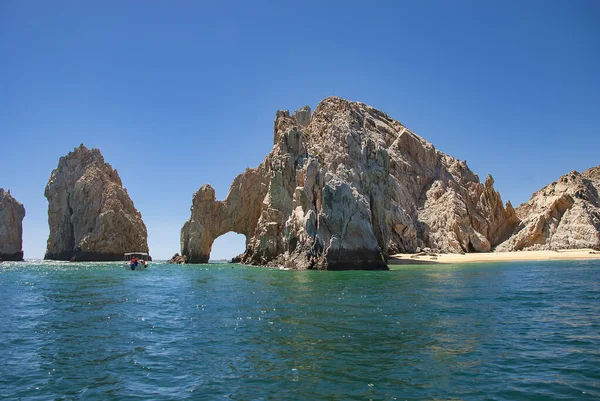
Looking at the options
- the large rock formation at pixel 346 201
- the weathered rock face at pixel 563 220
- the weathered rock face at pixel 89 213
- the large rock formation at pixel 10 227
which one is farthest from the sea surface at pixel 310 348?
the large rock formation at pixel 10 227

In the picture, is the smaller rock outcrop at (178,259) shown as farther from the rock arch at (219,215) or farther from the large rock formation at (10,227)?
the large rock formation at (10,227)

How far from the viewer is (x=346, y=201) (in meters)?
55.2

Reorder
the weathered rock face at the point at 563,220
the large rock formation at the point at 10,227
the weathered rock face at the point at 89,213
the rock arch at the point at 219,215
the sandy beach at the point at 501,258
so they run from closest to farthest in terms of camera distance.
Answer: the sandy beach at the point at 501,258
the weathered rock face at the point at 563,220
the rock arch at the point at 219,215
the weathered rock face at the point at 89,213
the large rock formation at the point at 10,227

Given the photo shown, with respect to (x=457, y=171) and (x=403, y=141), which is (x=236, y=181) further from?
(x=457, y=171)

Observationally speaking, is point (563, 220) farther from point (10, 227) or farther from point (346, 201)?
point (10, 227)

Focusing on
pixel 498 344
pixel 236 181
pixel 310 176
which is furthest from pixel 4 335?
pixel 236 181

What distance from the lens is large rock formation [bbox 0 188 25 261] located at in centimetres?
12438

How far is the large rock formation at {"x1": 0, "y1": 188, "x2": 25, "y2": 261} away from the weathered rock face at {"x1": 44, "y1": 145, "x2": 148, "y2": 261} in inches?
439

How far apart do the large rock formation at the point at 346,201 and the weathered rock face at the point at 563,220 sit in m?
5.90

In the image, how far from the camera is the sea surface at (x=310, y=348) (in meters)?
11.0

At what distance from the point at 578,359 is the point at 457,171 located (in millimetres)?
99691

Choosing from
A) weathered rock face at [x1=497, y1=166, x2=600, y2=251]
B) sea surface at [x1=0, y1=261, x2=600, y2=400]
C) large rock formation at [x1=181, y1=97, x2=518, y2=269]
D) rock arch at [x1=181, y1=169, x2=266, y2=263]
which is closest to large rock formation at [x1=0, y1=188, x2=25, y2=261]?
rock arch at [x1=181, y1=169, x2=266, y2=263]

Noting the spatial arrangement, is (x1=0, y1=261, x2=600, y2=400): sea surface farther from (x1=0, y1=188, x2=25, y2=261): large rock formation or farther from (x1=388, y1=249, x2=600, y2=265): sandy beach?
(x1=0, y1=188, x2=25, y2=261): large rock formation

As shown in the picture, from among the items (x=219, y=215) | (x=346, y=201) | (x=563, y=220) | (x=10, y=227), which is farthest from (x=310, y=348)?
(x=10, y=227)
